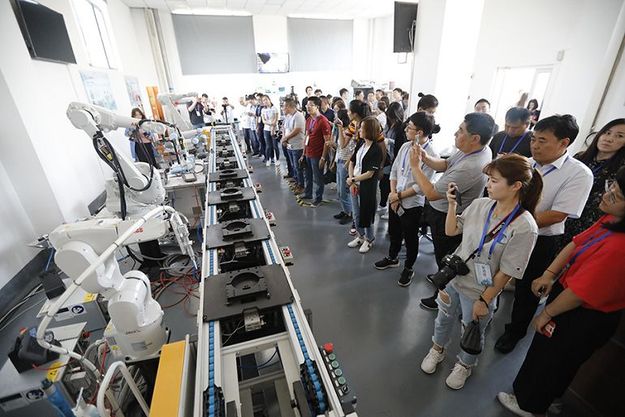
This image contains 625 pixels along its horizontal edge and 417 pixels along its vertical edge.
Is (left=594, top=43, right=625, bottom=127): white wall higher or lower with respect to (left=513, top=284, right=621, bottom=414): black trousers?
higher

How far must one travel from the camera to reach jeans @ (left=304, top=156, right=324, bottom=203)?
4508 millimetres

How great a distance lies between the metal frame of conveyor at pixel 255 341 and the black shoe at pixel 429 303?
163 centimetres

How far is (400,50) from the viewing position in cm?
435

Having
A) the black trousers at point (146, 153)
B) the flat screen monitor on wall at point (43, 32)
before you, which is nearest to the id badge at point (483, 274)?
the black trousers at point (146, 153)

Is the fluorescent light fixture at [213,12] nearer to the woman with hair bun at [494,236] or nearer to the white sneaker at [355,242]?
the white sneaker at [355,242]

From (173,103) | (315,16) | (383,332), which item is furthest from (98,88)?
(315,16)

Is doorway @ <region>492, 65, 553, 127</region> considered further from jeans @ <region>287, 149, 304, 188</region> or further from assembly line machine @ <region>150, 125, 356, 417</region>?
assembly line machine @ <region>150, 125, 356, 417</region>

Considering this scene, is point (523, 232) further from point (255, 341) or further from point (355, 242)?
point (355, 242)

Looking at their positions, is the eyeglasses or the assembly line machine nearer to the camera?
the assembly line machine

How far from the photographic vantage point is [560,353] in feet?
4.51

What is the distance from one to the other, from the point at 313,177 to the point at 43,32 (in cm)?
397

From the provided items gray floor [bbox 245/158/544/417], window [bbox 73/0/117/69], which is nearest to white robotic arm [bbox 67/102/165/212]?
gray floor [bbox 245/158/544/417]

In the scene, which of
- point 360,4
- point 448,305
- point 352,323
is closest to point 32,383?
point 352,323

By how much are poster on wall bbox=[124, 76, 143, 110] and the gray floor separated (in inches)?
232
